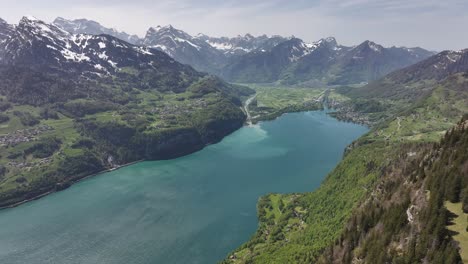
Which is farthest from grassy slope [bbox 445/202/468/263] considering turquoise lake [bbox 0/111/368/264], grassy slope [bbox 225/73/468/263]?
turquoise lake [bbox 0/111/368/264]

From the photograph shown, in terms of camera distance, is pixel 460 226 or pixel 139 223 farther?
pixel 139 223

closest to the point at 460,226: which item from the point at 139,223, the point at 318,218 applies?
the point at 318,218

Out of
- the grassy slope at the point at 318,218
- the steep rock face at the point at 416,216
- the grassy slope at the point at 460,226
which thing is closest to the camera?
the grassy slope at the point at 460,226

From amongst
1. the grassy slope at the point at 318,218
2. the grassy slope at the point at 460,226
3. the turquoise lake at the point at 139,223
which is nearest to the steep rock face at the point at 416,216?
the grassy slope at the point at 460,226

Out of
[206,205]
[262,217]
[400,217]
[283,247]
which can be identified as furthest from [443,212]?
[206,205]

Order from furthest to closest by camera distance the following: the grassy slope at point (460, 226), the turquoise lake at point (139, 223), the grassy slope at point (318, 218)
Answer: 1. the turquoise lake at point (139, 223)
2. the grassy slope at point (318, 218)
3. the grassy slope at point (460, 226)

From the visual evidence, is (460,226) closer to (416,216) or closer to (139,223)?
(416,216)

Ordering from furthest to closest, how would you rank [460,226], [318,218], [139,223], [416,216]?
[139,223], [318,218], [416,216], [460,226]

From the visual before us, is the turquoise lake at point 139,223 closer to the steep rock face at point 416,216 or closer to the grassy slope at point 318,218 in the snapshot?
the grassy slope at point 318,218

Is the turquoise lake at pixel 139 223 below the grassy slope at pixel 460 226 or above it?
below

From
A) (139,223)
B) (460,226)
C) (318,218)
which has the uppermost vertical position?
(460,226)

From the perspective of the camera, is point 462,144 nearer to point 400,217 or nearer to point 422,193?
point 422,193
